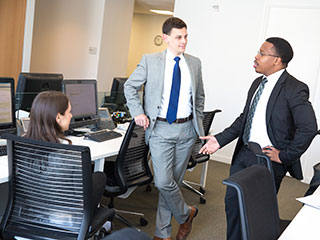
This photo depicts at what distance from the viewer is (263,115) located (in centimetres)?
→ 264

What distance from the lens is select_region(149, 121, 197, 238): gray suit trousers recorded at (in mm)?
2854

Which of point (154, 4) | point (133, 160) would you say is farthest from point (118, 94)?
point (154, 4)

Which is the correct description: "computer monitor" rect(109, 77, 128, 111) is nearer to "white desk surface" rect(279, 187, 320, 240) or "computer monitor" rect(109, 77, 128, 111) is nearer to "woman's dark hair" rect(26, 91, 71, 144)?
"woman's dark hair" rect(26, 91, 71, 144)

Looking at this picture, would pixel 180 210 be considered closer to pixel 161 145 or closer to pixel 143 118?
pixel 161 145

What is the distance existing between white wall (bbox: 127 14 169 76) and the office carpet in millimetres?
8198

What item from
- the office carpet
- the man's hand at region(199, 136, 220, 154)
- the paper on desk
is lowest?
the office carpet

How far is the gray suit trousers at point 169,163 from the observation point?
9.36 feet

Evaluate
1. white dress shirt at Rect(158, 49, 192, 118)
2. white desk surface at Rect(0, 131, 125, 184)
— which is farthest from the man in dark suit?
white desk surface at Rect(0, 131, 125, 184)

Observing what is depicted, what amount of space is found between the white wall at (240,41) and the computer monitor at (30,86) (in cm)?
285

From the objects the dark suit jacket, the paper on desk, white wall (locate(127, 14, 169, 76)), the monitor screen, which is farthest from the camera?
white wall (locate(127, 14, 169, 76))

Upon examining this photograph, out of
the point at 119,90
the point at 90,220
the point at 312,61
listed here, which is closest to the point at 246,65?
the point at 312,61

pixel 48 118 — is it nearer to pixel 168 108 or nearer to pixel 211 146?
pixel 168 108

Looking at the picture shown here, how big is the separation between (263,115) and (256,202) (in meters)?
1.18

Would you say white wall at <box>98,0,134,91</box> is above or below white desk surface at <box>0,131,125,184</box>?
above
